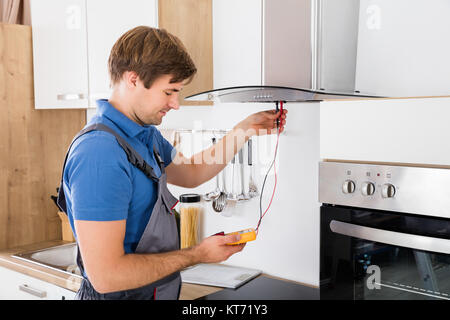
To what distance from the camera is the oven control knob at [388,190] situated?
127 centimetres

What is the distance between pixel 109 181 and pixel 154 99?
273 mm

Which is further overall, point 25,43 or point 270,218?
point 25,43

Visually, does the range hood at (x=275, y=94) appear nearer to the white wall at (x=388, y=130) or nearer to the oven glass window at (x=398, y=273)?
the white wall at (x=388, y=130)

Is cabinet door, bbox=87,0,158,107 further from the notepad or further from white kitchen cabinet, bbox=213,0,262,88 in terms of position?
the notepad

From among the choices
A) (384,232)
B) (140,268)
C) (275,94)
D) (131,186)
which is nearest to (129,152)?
(131,186)

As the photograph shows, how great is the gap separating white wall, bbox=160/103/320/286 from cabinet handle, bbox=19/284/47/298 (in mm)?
851

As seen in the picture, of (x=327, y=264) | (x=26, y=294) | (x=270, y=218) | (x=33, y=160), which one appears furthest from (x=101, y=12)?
(x=327, y=264)

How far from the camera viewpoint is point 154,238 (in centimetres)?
134

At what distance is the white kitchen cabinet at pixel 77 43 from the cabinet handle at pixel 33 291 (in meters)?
0.86

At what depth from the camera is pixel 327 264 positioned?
1422 millimetres
